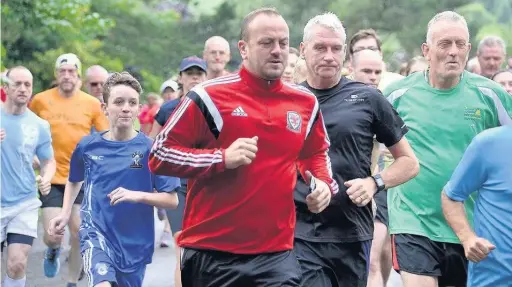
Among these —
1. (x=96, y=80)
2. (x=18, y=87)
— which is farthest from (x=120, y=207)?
(x=96, y=80)

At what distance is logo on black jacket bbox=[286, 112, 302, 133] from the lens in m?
6.27

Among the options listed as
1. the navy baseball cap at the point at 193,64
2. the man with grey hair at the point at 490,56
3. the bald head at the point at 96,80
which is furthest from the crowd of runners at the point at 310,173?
the bald head at the point at 96,80

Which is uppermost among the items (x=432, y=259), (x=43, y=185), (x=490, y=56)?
(x=490, y=56)

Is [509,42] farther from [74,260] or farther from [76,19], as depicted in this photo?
[74,260]

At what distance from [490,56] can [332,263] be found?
22.1ft

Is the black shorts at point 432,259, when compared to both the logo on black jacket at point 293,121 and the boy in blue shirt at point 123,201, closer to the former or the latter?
the boy in blue shirt at point 123,201

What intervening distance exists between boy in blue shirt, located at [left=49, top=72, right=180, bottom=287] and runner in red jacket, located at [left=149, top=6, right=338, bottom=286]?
2.29m

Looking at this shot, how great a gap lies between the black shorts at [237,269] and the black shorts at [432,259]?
1822mm

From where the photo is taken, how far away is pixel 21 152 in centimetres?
1153

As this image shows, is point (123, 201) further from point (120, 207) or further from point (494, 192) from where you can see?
point (494, 192)

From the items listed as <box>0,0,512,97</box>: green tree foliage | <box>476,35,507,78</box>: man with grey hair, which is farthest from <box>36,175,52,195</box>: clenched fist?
<box>0,0,512,97</box>: green tree foliage

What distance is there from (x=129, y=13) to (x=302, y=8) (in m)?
13.2

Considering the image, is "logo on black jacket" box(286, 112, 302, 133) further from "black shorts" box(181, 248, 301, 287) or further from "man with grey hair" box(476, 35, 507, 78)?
"man with grey hair" box(476, 35, 507, 78)

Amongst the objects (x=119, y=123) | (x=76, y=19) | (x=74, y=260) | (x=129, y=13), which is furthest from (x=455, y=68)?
(x=129, y=13)
